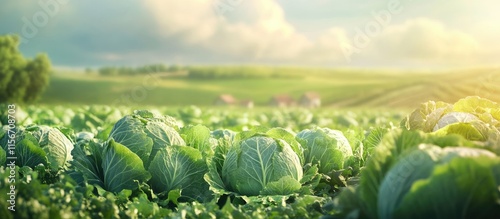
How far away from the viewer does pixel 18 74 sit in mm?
66500

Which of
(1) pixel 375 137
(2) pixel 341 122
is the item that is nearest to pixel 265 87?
(2) pixel 341 122

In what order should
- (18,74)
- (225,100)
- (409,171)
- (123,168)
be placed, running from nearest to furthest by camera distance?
(409,171) < (123,168) < (18,74) < (225,100)

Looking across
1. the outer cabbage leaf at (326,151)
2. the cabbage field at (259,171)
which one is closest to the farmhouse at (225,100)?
the cabbage field at (259,171)

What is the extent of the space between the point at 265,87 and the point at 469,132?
104986 millimetres

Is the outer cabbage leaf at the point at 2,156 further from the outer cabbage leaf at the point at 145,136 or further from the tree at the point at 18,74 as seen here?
the tree at the point at 18,74

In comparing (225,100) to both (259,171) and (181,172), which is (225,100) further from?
(259,171)

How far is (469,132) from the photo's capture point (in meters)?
4.81

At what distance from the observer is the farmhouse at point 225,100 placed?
100688 mm

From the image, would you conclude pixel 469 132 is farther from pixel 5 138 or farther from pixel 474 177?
pixel 5 138

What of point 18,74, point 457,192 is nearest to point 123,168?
point 457,192

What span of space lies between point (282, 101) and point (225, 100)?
→ 35.1 ft

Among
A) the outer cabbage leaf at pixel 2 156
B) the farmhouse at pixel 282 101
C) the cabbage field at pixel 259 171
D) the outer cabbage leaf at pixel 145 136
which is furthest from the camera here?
the farmhouse at pixel 282 101

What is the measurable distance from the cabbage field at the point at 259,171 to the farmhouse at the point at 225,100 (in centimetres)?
9322

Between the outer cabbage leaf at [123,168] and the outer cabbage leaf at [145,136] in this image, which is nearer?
the outer cabbage leaf at [123,168]
